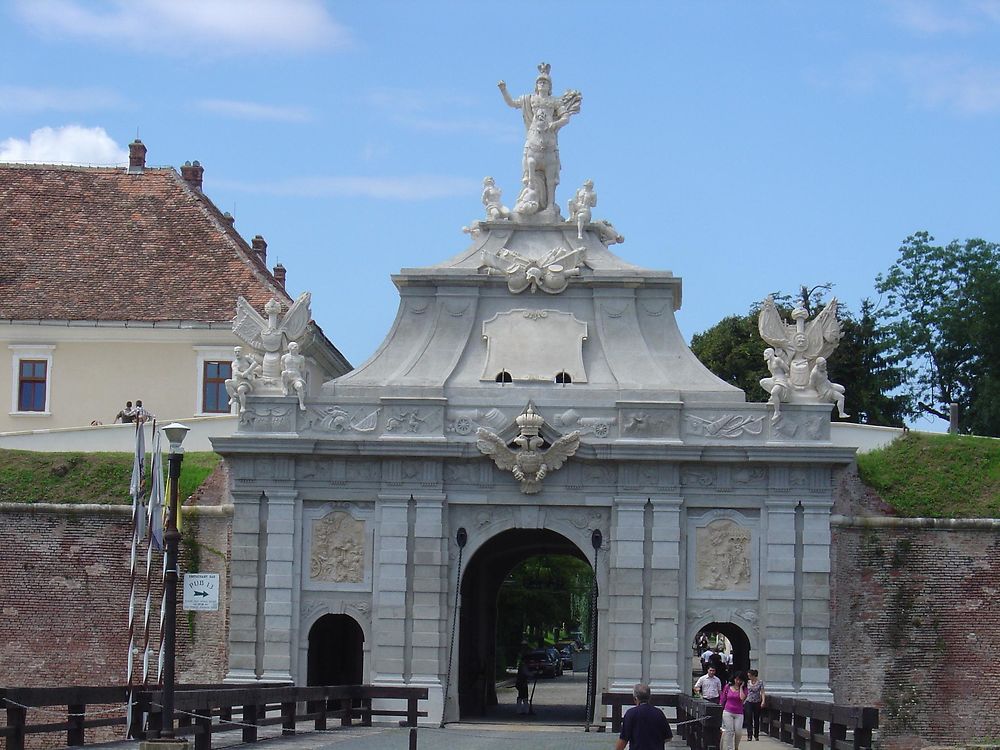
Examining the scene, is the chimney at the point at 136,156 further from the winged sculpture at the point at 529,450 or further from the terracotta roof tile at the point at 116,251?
the winged sculpture at the point at 529,450

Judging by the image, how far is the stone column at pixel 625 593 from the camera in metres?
41.2

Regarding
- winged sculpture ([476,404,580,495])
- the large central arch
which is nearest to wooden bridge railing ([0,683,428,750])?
the large central arch

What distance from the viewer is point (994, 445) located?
150ft

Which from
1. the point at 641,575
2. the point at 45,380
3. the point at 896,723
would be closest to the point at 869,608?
the point at 896,723

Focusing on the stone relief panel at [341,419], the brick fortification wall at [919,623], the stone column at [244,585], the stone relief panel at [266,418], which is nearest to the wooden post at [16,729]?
the stone column at [244,585]

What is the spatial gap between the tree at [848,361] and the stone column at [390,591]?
30.7 metres

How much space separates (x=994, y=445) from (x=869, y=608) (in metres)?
5.57

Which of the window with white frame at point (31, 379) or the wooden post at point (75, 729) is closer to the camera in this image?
the wooden post at point (75, 729)

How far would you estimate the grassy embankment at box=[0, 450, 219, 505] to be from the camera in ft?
148

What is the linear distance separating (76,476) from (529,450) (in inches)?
433

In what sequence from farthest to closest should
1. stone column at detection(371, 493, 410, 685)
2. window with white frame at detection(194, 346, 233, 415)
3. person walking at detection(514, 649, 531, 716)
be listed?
window with white frame at detection(194, 346, 233, 415), person walking at detection(514, 649, 531, 716), stone column at detection(371, 493, 410, 685)

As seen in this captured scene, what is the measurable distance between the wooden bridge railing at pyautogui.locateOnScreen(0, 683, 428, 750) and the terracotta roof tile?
52.1ft

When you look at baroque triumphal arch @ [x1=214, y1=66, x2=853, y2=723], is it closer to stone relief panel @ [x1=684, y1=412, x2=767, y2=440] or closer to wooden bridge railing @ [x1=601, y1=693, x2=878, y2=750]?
stone relief panel @ [x1=684, y1=412, x2=767, y2=440]

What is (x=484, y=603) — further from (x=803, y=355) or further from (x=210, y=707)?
(x=210, y=707)
